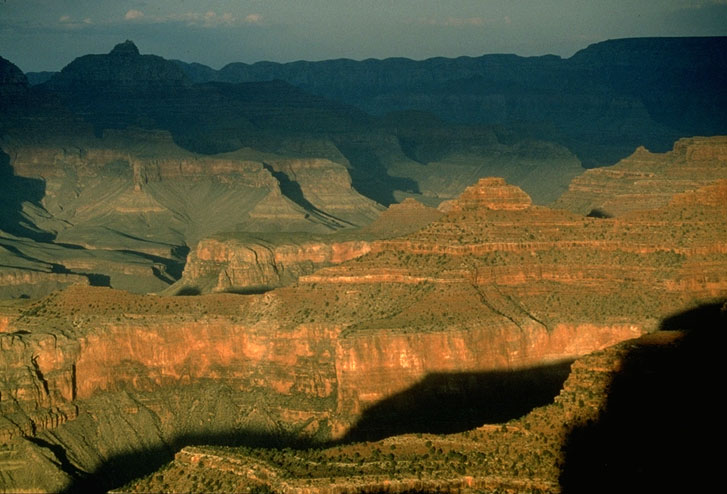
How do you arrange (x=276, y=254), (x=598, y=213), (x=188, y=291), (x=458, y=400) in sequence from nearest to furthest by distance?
(x=458, y=400), (x=598, y=213), (x=188, y=291), (x=276, y=254)

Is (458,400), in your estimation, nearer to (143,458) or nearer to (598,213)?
(143,458)

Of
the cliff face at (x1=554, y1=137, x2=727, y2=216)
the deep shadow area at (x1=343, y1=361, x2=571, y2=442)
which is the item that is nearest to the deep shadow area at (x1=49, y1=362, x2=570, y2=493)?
the deep shadow area at (x1=343, y1=361, x2=571, y2=442)

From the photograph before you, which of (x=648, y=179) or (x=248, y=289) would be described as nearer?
(x=248, y=289)

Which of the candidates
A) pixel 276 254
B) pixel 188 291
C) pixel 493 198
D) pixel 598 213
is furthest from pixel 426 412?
pixel 276 254

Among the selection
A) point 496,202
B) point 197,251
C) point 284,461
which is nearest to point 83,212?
point 197,251

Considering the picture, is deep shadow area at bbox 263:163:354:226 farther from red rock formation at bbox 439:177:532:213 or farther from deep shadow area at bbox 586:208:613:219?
red rock formation at bbox 439:177:532:213
